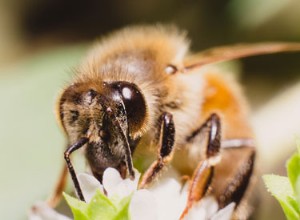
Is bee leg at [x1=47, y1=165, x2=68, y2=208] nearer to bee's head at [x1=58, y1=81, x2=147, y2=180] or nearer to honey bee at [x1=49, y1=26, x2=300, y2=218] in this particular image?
honey bee at [x1=49, y1=26, x2=300, y2=218]

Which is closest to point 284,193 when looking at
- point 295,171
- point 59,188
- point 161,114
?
point 295,171

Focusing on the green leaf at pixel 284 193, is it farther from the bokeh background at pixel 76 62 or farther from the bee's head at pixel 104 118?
the bokeh background at pixel 76 62

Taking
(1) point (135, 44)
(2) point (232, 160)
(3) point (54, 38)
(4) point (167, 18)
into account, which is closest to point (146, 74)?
(1) point (135, 44)

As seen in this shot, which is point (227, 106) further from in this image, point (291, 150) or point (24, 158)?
point (24, 158)

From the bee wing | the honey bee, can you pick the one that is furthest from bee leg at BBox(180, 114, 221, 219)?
the bee wing

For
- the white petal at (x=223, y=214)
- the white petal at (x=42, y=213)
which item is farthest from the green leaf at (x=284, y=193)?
the white petal at (x=42, y=213)

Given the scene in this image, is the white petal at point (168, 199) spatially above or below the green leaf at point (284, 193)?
above
